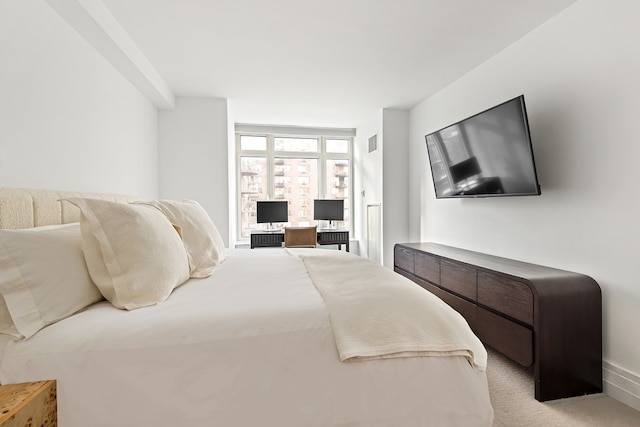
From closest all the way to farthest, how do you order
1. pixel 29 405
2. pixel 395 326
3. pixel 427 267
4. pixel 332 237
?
pixel 29 405
pixel 395 326
pixel 427 267
pixel 332 237

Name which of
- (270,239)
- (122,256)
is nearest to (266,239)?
(270,239)

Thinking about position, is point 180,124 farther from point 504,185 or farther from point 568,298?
point 568,298

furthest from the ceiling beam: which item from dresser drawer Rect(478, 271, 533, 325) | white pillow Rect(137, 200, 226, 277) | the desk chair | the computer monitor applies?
dresser drawer Rect(478, 271, 533, 325)

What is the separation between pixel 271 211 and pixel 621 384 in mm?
4244

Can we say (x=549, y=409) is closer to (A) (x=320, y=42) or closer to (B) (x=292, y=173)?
(A) (x=320, y=42)

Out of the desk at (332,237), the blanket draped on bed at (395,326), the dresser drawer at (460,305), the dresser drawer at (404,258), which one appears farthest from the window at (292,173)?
the blanket draped on bed at (395,326)

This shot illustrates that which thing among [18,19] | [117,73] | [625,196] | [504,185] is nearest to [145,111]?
[117,73]

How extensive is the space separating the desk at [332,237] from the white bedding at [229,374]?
3800 millimetres

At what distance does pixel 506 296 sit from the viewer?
2.02 meters

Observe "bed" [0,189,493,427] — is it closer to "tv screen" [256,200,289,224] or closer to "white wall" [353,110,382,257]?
"white wall" [353,110,382,257]

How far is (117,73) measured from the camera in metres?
2.75

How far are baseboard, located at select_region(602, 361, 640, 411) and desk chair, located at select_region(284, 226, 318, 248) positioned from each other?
326cm

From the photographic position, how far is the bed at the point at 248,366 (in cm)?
92

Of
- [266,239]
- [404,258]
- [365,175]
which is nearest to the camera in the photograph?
[404,258]
